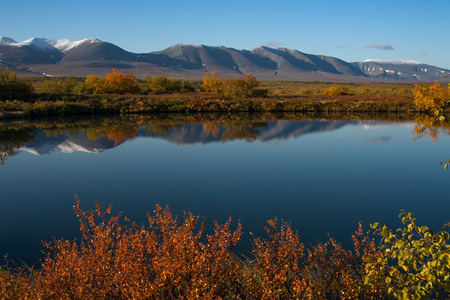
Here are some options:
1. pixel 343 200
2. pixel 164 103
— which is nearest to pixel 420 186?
pixel 343 200

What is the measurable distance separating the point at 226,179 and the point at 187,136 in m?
11.1

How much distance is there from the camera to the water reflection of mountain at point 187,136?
64.0 ft

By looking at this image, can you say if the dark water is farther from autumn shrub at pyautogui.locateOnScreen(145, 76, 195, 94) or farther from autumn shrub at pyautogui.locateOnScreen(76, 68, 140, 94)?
autumn shrub at pyautogui.locateOnScreen(145, 76, 195, 94)

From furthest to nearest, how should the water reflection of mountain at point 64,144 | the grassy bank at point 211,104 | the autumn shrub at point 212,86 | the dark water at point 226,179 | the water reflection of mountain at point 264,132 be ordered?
1. the autumn shrub at point 212,86
2. the grassy bank at point 211,104
3. the water reflection of mountain at point 264,132
4. the water reflection of mountain at point 64,144
5. the dark water at point 226,179

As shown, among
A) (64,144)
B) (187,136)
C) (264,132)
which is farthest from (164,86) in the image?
(64,144)

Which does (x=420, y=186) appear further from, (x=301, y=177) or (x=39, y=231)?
(x=39, y=231)

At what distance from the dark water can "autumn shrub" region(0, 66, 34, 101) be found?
708 inches

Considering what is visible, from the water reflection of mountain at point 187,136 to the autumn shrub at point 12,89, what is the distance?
1857 cm

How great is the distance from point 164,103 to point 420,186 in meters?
33.1

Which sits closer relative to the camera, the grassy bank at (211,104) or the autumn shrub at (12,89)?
the autumn shrub at (12,89)

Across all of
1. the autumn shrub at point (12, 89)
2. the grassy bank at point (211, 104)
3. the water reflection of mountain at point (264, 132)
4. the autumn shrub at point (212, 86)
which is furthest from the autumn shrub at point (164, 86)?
the water reflection of mountain at point (264, 132)

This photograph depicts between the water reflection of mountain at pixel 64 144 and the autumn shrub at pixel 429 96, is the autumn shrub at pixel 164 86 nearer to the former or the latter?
the autumn shrub at pixel 429 96

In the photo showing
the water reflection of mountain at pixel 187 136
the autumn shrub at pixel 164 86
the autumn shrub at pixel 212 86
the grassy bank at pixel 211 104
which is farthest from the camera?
the autumn shrub at pixel 212 86

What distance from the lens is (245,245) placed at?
731 cm
